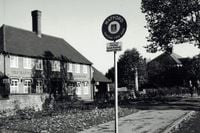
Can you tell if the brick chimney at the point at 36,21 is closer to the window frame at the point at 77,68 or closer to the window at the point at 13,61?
the window frame at the point at 77,68

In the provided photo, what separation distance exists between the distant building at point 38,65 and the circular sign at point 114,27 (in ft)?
75.5

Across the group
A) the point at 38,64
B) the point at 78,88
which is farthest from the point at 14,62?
the point at 78,88

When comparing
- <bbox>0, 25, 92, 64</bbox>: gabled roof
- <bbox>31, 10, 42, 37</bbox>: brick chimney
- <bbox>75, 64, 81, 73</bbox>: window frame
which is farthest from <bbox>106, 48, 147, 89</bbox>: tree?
<bbox>31, 10, 42, 37</bbox>: brick chimney

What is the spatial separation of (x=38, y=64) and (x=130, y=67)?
3114cm

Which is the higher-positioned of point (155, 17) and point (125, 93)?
point (155, 17)

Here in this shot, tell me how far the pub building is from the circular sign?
2017 cm

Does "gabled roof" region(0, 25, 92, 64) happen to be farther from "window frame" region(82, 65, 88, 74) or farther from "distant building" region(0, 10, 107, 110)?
"window frame" region(82, 65, 88, 74)

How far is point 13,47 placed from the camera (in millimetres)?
33719

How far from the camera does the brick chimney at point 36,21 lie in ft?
Answer: 134

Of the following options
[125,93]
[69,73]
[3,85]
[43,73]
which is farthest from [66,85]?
[3,85]

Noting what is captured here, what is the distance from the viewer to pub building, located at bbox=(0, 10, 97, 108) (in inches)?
1275

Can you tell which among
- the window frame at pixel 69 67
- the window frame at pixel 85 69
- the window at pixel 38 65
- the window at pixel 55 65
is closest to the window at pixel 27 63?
the window at pixel 38 65

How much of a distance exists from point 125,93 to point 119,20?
3512 cm

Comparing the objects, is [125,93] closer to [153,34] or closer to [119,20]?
[153,34]
